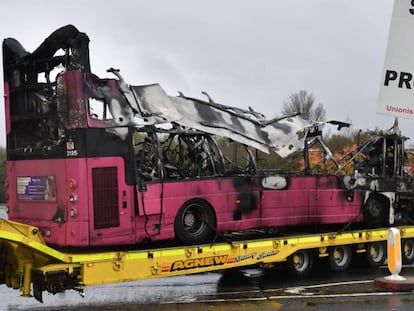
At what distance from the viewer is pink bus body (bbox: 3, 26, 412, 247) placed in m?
7.60

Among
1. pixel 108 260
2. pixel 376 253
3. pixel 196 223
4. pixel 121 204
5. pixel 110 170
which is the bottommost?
pixel 376 253

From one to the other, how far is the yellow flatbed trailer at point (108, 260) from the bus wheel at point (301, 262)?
0.40ft

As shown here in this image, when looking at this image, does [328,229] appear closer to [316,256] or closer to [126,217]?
[316,256]

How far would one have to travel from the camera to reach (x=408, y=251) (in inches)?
481

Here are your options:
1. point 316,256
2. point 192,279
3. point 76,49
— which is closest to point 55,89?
point 76,49

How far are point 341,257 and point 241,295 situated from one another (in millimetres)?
2837

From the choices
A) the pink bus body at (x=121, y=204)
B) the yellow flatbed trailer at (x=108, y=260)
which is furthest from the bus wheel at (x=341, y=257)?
the pink bus body at (x=121, y=204)

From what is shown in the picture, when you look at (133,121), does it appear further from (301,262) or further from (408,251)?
(408,251)

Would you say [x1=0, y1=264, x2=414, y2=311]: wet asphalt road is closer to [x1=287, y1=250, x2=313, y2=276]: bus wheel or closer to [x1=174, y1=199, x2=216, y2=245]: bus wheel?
[x1=287, y1=250, x2=313, y2=276]: bus wheel

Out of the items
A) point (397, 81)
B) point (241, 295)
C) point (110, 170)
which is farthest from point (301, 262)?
point (110, 170)

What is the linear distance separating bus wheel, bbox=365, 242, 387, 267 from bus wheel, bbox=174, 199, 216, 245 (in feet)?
12.9

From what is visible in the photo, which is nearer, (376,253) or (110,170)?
(110,170)

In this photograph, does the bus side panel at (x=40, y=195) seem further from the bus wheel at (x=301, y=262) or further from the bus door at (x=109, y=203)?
the bus wheel at (x=301, y=262)

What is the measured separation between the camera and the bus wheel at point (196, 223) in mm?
8836
